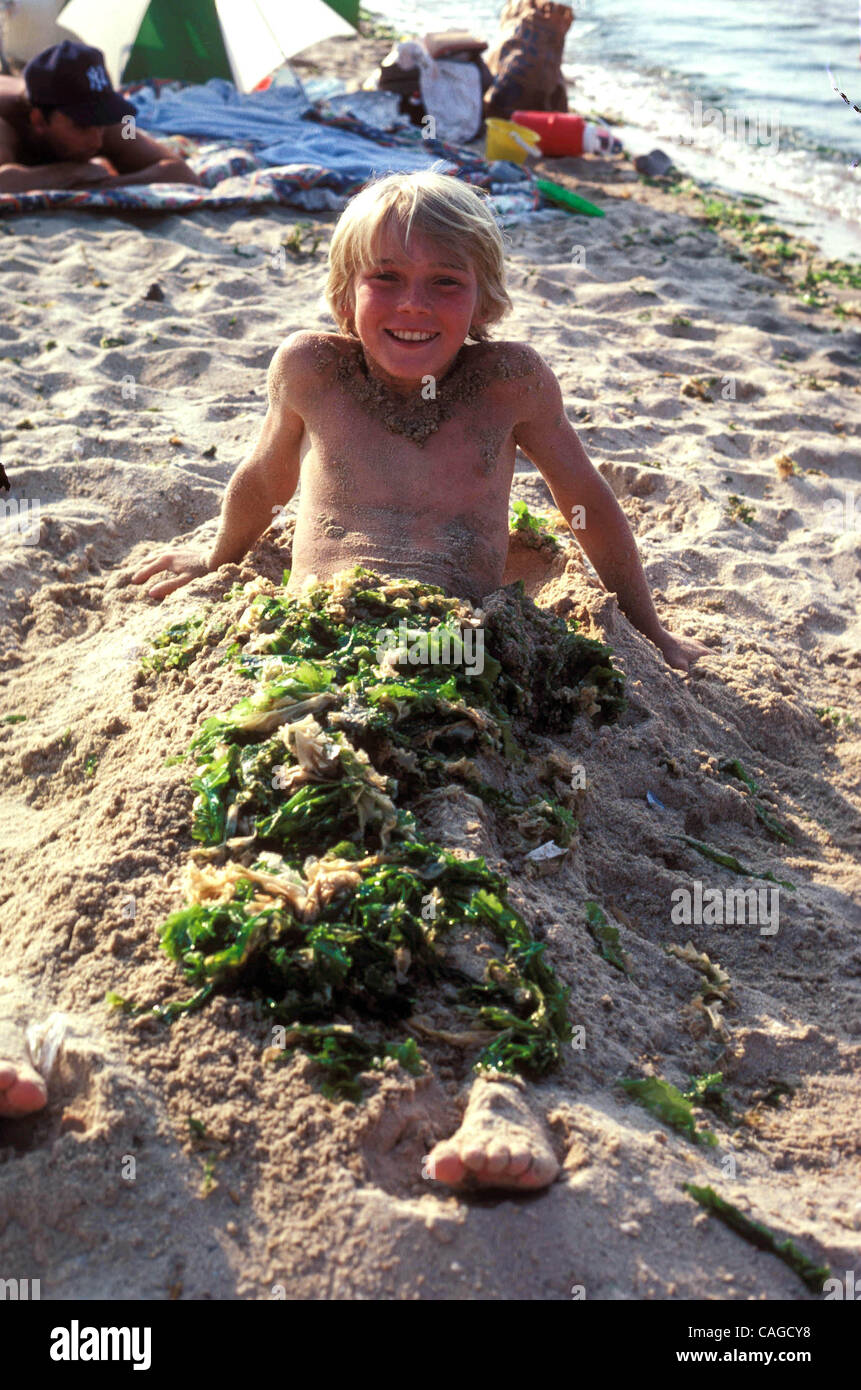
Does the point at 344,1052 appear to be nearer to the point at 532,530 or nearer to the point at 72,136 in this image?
the point at 532,530

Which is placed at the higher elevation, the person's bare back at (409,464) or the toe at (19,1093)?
the person's bare back at (409,464)

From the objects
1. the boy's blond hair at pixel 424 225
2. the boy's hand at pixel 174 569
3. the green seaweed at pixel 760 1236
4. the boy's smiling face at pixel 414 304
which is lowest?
the green seaweed at pixel 760 1236

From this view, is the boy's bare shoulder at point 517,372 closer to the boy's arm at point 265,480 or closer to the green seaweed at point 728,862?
the boy's arm at point 265,480

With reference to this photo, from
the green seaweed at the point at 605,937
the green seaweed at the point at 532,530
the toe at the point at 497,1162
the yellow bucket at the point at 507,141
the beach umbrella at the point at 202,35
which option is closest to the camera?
the toe at the point at 497,1162

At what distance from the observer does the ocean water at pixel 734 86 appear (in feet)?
29.7

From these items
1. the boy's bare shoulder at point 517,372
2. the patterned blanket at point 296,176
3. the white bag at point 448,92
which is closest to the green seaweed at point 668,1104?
the boy's bare shoulder at point 517,372

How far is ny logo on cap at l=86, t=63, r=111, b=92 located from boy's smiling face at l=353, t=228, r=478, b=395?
5167 mm

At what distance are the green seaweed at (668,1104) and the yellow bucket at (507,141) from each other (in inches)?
305

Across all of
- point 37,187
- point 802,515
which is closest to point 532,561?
point 802,515

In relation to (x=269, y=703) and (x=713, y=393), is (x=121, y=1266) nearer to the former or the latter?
(x=269, y=703)

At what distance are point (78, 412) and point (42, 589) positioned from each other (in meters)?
1.21

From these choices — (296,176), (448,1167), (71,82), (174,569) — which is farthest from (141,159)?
(448,1167)

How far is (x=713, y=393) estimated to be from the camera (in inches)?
211

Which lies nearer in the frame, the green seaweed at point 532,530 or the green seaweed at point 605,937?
the green seaweed at point 605,937
